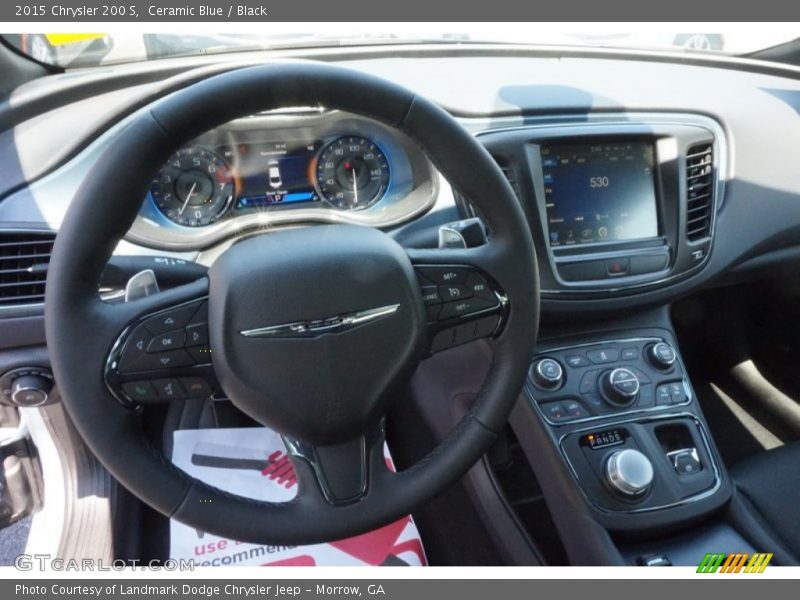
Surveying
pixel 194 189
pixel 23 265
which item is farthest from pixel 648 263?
pixel 23 265

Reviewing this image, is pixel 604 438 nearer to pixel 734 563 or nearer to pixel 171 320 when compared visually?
pixel 734 563

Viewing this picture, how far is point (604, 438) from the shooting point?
1434 mm

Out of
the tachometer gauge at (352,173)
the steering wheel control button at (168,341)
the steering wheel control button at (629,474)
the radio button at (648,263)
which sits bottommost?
the steering wheel control button at (629,474)

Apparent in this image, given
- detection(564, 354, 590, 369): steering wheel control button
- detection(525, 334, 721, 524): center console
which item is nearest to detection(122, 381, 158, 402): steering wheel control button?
detection(525, 334, 721, 524): center console

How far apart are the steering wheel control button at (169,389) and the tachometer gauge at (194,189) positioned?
1.57 ft

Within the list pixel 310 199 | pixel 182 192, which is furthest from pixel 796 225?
pixel 182 192

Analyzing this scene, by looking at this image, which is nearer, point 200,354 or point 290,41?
point 200,354

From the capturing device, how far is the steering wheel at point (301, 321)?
0.84m

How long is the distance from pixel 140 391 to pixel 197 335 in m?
0.10

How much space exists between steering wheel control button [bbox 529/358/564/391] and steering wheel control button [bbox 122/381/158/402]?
80cm

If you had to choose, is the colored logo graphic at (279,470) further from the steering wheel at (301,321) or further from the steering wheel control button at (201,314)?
the steering wheel control button at (201,314)

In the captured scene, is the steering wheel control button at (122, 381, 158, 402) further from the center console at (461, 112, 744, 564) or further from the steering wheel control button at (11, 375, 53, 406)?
the center console at (461, 112, 744, 564)

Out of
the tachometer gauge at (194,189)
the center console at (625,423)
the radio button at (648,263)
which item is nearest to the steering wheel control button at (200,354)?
the tachometer gauge at (194,189)

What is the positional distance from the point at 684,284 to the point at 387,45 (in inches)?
34.3
